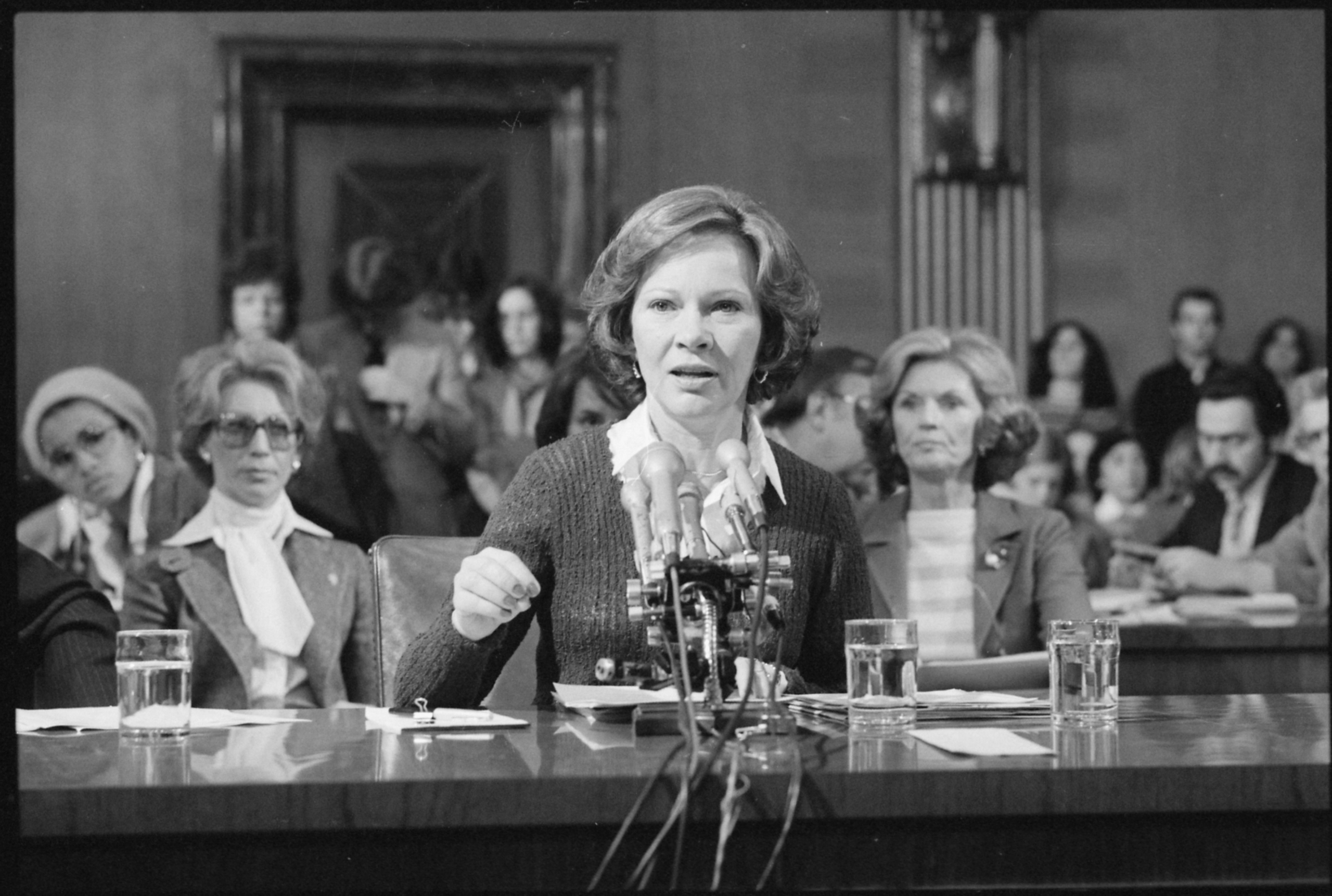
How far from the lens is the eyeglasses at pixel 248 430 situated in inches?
131

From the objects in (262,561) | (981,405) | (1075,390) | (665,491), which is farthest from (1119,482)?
(665,491)

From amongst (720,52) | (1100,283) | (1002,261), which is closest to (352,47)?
(720,52)

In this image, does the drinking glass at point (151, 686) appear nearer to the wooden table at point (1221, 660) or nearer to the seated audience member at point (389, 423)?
the wooden table at point (1221, 660)

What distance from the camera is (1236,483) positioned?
17.2 feet

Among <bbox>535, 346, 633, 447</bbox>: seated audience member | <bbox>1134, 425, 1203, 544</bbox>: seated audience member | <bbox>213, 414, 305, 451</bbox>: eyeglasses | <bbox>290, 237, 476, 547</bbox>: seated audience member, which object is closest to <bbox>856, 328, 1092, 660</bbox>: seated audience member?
<bbox>535, 346, 633, 447</bbox>: seated audience member

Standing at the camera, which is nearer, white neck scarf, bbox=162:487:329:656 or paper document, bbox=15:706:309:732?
paper document, bbox=15:706:309:732

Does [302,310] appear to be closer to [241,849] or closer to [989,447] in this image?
[989,447]

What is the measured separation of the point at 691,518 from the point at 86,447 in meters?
2.84

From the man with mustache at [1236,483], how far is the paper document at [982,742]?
3.50 m

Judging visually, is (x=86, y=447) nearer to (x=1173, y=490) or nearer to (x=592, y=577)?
(x=592, y=577)

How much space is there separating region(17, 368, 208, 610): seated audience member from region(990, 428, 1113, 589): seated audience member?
248 cm

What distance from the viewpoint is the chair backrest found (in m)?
2.06

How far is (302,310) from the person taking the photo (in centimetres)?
558

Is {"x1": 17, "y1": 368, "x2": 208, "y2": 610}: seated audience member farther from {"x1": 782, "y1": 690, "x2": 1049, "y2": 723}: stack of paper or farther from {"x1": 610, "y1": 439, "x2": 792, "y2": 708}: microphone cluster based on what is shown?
{"x1": 610, "y1": 439, "x2": 792, "y2": 708}: microphone cluster
